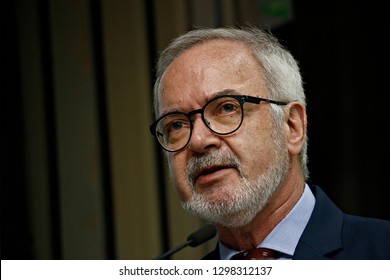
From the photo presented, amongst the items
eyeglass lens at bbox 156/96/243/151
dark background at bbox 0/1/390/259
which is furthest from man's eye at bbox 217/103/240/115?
dark background at bbox 0/1/390/259

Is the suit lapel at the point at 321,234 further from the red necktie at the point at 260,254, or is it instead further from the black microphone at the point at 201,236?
the black microphone at the point at 201,236

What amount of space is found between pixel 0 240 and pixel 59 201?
0.93 feet

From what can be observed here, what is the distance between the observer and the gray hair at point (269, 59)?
1328 mm

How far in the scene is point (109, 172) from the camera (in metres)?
2.40

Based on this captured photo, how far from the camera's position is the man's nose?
1.24 m

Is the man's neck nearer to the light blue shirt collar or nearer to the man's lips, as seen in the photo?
the light blue shirt collar

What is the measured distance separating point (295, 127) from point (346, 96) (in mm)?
895

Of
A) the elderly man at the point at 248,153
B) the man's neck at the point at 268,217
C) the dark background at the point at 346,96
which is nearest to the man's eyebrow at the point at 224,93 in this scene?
the elderly man at the point at 248,153

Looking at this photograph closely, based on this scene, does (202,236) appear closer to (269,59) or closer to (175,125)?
(175,125)

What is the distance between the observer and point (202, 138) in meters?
1.24

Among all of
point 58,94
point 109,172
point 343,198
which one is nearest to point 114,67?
point 58,94

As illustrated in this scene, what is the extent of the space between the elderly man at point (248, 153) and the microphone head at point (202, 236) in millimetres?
51

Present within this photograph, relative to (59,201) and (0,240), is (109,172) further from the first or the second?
(0,240)

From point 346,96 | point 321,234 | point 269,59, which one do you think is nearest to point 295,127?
point 269,59
